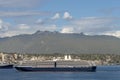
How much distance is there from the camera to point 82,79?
196 meters

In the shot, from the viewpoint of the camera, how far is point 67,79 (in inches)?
7731

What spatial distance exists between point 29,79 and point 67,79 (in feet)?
45.1

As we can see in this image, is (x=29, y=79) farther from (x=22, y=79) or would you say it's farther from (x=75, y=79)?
(x=75, y=79)

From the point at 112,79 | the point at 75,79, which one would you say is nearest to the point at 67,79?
the point at 75,79

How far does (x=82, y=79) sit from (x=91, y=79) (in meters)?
2.95

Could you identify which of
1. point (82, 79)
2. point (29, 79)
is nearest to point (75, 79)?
point (82, 79)

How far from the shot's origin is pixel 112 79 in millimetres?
192875

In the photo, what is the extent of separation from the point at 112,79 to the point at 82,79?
1010 centimetres

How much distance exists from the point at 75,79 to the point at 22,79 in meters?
17.9

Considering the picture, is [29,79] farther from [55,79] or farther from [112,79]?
[112,79]

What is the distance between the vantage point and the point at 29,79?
18988cm

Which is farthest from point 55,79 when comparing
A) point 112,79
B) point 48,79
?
point 112,79

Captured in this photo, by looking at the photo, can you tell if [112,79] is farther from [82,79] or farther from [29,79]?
[29,79]

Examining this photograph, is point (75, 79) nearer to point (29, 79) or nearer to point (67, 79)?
point (67, 79)
